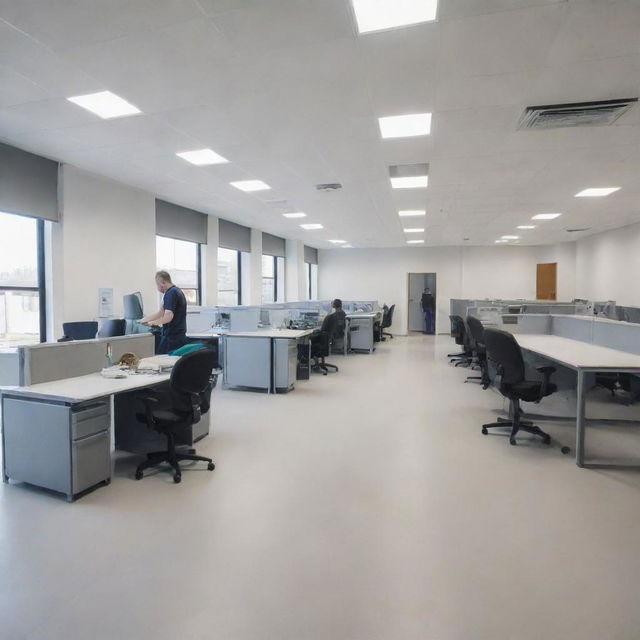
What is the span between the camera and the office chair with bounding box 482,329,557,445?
3.47m

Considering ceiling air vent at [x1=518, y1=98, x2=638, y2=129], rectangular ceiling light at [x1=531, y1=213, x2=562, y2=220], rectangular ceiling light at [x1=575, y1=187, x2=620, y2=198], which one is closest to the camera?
ceiling air vent at [x1=518, y1=98, x2=638, y2=129]

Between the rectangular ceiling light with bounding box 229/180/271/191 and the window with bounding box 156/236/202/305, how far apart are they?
194cm

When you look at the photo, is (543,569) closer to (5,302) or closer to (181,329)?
(181,329)

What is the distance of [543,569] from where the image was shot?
195 centimetres

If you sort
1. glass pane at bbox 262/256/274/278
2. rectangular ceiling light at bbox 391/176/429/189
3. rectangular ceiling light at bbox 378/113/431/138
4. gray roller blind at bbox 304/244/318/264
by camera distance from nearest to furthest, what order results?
1. rectangular ceiling light at bbox 378/113/431/138
2. rectangular ceiling light at bbox 391/176/429/189
3. glass pane at bbox 262/256/274/278
4. gray roller blind at bbox 304/244/318/264

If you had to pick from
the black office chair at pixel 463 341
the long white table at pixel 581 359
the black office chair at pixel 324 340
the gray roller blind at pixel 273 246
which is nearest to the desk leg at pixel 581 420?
the long white table at pixel 581 359

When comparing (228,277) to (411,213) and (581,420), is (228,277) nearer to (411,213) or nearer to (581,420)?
(411,213)

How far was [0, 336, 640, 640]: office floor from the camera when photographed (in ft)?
5.37

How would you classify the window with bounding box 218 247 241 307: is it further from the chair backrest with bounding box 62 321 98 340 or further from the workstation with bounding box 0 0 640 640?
the chair backrest with bounding box 62 321 98 340

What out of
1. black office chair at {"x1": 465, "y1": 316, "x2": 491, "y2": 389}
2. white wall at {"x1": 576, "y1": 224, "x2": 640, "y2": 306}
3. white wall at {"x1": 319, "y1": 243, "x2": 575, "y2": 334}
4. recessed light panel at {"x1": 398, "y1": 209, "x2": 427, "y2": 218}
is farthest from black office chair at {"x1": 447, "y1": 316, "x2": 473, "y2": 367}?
white wall at {"x1": 319, "y1": 243, "x2": 575, "y2": 334}

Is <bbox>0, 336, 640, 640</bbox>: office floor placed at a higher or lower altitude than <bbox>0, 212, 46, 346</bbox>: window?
lower

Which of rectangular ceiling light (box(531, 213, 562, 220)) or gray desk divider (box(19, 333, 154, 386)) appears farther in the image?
rectangular ceiling light (box(531, 213, 562, 220))

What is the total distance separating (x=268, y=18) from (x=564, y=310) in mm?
6844

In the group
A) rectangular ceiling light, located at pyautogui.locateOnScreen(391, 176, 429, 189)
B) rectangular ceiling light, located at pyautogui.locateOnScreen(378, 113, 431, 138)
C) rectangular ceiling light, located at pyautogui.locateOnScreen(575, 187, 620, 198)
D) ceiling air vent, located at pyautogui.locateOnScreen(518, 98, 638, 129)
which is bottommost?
ceiling air vent, located at pyautogui.locateOnScreen(518, 98, 638, 129)
